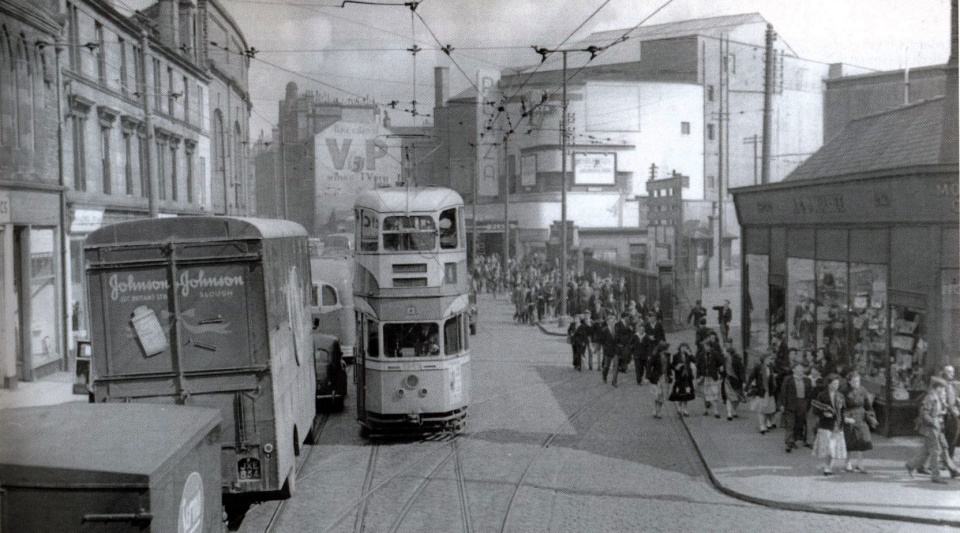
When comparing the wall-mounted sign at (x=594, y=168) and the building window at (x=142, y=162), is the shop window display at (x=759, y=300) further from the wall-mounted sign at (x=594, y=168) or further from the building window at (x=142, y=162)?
the wall-mounted sign at (x=594, y=168)

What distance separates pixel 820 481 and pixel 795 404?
1798 mm

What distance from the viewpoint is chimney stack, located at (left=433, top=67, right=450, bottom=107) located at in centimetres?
7837

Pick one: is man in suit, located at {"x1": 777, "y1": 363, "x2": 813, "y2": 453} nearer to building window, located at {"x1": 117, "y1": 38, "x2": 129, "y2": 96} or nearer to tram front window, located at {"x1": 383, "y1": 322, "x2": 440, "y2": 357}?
tram front window, located at {"x1": 383, "y1": 322, "x2": 440, "y2": 357}

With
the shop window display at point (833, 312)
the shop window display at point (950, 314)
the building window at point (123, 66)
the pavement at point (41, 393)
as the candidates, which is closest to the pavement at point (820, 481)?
the shop window display at point (950, 314)

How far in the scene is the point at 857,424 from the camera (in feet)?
41.0

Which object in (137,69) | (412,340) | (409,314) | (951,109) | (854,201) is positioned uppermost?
(137,69)

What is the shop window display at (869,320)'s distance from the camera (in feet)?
49.0

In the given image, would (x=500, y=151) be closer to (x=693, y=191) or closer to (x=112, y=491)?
(x=693, y=191)

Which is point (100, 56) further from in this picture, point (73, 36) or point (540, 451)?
point (540, 451)

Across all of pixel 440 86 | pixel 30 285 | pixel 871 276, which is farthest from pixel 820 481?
pixel 440 86

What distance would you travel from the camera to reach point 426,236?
14.9 m

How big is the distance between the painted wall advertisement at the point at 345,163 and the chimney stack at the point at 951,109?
48492 mm

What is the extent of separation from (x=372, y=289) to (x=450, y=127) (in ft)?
202

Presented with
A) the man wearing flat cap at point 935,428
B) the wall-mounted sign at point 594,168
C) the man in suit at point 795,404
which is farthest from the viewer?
the wall-mounted sign at point 594,168
